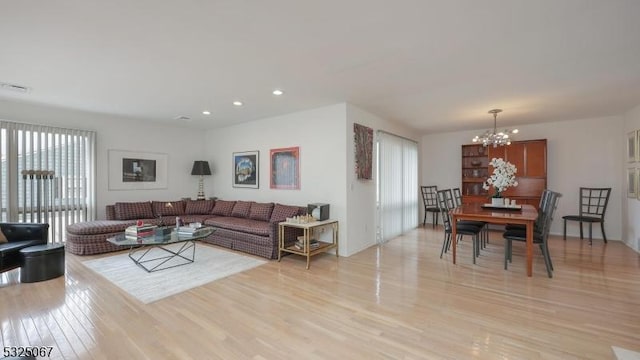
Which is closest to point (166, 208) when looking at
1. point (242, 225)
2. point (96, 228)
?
point (96, 228)

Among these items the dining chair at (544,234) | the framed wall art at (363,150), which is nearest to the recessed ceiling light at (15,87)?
the framed wall art at (363,150)

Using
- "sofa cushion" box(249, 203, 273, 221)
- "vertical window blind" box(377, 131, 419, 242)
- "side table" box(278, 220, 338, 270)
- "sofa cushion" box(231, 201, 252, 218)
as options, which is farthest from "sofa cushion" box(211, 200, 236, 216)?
"vertical window blind" box(377, 131, 419, 242)

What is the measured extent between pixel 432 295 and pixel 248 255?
2.87 metres

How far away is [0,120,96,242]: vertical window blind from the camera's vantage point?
462 cm

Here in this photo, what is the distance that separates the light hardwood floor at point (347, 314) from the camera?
2.16 meters

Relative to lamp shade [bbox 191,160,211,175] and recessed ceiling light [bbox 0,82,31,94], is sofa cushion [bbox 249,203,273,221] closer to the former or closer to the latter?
lamp shade [bbox 191,160,211,175]

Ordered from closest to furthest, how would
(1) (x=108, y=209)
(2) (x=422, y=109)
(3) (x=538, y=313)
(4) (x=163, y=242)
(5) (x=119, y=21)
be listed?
(5) (x=119, y=21), (3) (x=538, y=313), (4) (x=163, y=242), (2) (x=422, y=109), (1) (x=108, y=209)

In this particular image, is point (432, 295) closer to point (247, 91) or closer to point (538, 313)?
point (538, 313)

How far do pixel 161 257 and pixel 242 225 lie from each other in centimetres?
132

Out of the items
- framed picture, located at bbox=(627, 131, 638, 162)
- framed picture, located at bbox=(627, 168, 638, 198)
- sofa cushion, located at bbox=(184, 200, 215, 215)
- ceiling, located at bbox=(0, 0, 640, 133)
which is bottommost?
sofa cushion, located at bbox=(184, 200, 215, 215)

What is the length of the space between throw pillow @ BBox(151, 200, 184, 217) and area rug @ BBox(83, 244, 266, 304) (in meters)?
1.33

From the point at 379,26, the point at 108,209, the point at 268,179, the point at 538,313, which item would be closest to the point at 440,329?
the point at 538,313

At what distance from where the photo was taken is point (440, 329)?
95.8 inches

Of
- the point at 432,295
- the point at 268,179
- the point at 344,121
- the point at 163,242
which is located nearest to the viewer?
the point at 432,295
